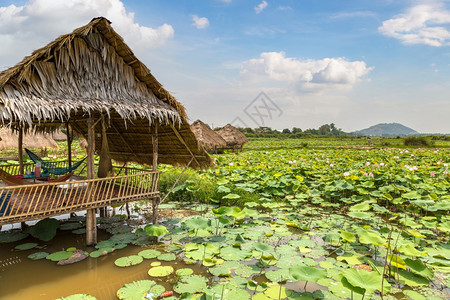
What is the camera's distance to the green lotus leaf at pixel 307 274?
2.64m

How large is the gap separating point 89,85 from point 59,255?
2.46 m

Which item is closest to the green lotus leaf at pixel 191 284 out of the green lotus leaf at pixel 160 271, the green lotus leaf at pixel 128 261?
the green lotus leaf at pixel 160 271

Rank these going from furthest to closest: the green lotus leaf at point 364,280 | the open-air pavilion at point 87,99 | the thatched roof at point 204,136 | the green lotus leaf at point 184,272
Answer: the thatched roof at point 204,136
the open-air pavilion at point 87,99
the green lotus leaf at point 184,272
the green lotus leaf at point 364,280

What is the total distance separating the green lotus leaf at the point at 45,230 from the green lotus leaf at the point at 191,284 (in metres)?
2.57

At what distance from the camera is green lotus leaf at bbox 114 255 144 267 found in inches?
150

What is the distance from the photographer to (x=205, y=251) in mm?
3945

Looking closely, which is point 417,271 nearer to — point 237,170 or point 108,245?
point 108,245

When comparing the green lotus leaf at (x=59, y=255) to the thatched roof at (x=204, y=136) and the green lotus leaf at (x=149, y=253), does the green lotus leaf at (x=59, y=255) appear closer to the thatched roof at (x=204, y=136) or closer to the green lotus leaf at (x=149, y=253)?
the green lotus leaf at (x=149, y=253)

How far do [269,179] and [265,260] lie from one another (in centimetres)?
386

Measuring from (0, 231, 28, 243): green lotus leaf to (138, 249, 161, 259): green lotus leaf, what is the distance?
225 cm

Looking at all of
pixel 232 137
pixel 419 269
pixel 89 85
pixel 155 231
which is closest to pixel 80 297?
Answer: pixel 155 231

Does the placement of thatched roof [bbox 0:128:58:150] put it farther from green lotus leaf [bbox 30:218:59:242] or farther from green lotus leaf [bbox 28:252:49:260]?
green lotus leaf [bbox 28:252:49:260]

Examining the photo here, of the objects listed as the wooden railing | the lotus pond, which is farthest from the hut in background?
the wooden railing

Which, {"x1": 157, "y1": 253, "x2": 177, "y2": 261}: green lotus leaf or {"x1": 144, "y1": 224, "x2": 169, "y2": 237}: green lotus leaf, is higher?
{"x1": 144, "y1": 224, "x2": 169, "y2": 237}: green lotus leaf
